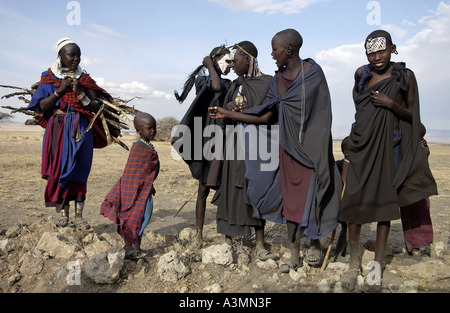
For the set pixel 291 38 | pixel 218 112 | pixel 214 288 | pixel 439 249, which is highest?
pixel 291 38

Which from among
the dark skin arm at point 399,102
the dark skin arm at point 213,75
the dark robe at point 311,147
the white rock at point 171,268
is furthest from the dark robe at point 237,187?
the dark skin arm at point 399,102

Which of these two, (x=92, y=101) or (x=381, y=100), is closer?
(x=381, y=100)

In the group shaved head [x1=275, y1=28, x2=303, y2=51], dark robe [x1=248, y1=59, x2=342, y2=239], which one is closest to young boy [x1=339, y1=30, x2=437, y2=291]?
dark robe [x1=248, y1=59, x2=342, y2=239]

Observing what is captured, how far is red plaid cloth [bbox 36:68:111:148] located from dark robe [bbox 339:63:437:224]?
3016mm

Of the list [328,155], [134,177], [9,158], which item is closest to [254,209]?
[328,155]

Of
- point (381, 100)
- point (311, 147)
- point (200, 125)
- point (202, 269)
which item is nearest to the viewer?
point (381, 100)

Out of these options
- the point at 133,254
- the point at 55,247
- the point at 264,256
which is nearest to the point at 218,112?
the point at 264,256

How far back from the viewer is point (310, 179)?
3553 millimetres

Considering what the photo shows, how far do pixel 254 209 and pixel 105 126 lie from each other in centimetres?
208

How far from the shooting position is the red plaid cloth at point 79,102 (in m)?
4.39

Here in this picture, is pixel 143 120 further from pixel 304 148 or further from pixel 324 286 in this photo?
pixel 324 286

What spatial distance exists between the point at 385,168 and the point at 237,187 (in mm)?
1441

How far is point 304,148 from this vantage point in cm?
359

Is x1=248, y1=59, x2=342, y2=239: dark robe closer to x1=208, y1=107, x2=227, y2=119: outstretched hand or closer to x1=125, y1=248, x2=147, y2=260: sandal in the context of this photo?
x1=208, y1=107, x2=227, y2=119: outstretched hand
